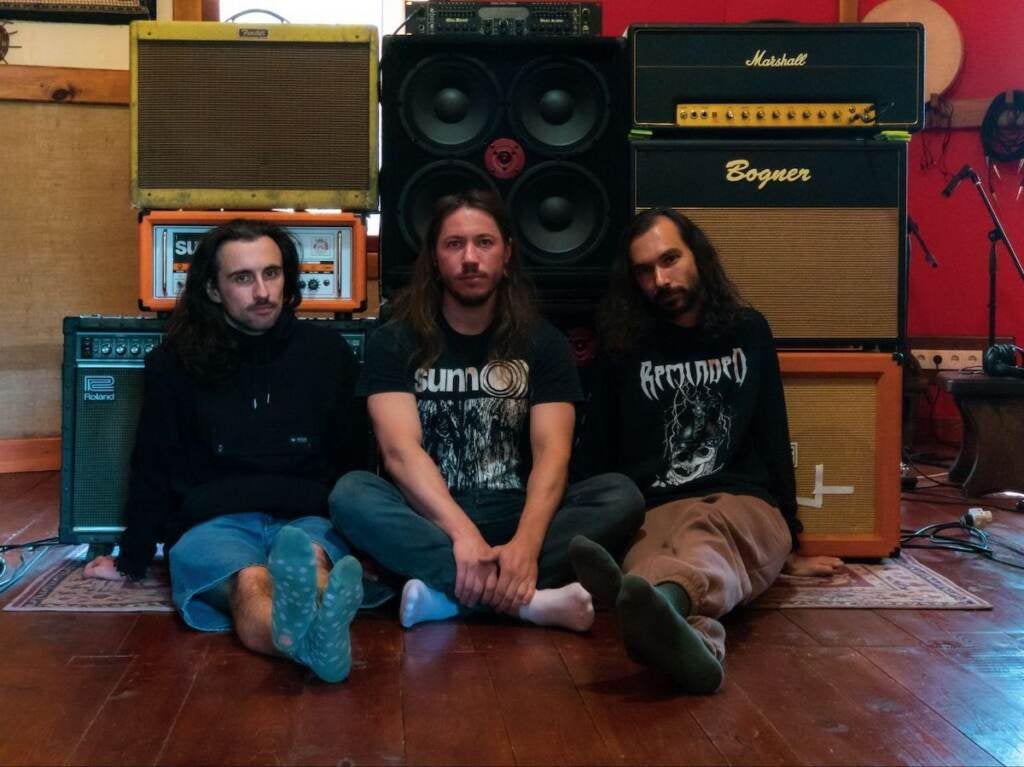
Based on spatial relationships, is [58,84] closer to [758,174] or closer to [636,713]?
[758,174]

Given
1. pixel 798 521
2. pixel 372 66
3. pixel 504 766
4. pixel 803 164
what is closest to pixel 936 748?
pixel 504 766

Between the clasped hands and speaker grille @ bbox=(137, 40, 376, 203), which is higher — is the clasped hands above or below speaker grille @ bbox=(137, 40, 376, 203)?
below

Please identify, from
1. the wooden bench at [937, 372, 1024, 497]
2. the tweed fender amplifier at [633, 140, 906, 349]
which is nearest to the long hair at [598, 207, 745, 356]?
the tweed fender amplifier at [633, 140, 906, 349]

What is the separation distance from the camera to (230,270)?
1.93 meters

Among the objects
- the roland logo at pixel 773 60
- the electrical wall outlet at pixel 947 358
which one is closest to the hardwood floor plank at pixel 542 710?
the roland logo at pixel 773 60

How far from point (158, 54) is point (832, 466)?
61.7 inches

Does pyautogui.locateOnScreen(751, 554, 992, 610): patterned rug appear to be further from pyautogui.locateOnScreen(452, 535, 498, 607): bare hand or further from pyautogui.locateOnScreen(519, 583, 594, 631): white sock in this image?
pyautogui.locateOnScreen(452, 535, 498, 607): bare hand

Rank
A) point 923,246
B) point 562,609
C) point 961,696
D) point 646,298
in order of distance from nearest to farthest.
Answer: point 961,696
point 562,609
point 646,298
point 923,246

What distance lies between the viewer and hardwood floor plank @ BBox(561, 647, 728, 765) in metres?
1.21

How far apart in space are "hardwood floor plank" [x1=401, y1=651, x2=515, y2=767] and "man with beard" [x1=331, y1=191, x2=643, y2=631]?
0.58ft

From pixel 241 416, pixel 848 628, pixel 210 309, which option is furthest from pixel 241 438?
pixel 848 628

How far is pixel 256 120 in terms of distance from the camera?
2.13 meters

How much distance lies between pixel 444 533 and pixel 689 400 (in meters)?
0.53

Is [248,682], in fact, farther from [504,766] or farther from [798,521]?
[798,521]
